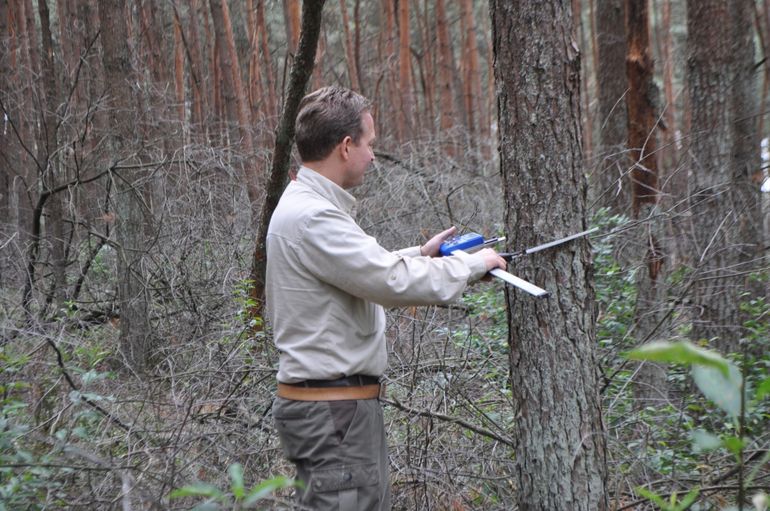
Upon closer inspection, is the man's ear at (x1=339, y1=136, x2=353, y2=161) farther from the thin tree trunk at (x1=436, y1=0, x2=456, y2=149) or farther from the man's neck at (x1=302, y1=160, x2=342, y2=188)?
the thin tree trunk at (x1=436, y1=0, x2=456, y2=149)

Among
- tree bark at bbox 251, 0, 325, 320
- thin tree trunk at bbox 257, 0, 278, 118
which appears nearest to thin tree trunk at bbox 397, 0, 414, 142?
thin tree trunk at bbox 257, 0, 278, 118

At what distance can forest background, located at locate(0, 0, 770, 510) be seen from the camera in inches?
114

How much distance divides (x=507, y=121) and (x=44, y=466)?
2359 millimetres

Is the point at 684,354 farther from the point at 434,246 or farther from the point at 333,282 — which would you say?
the point at 434,246

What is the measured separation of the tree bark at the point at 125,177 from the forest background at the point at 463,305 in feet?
0.07

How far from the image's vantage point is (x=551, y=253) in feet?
9.47

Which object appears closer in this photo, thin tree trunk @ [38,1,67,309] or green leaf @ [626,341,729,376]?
green leaf @ [626,341,729,376]

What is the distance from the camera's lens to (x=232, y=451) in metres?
3.92

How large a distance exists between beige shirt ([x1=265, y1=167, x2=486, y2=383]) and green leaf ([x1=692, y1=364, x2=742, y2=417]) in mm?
1391

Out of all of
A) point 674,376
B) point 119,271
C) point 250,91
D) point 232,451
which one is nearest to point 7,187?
point 250,91

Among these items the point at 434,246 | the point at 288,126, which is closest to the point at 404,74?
the point at 288,126

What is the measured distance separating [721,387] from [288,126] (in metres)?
4.56

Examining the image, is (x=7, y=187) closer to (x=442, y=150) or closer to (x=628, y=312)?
(x=442, y=150)

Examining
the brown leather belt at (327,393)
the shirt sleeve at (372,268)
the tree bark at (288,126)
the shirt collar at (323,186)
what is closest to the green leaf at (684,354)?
the shirt sleeve at (372,268)
